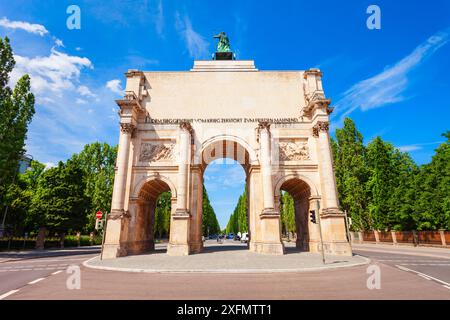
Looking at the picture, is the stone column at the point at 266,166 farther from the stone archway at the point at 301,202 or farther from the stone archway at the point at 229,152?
the stone archway at the point at 229,152

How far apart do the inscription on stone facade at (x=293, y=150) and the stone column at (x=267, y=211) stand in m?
1.80

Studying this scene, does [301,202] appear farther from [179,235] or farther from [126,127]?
[126,127]

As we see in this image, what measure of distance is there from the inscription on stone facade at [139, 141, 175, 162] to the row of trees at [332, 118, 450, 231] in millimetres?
30202

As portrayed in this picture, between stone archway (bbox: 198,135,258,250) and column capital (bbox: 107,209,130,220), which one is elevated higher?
stone archway (bbox: 198,135,258,250)

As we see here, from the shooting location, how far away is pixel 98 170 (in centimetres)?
4378

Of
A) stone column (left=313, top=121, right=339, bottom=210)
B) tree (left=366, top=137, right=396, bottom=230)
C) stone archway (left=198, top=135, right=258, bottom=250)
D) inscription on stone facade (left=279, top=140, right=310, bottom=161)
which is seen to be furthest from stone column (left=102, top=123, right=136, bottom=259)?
tree (left=366, top=137, right=396, bottom=230)

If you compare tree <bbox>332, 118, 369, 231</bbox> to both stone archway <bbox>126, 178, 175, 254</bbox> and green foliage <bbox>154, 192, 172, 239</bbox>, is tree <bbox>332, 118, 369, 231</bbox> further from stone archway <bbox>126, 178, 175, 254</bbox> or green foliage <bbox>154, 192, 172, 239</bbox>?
green foliage <bbox>154, 192, 172, 239</bbox>

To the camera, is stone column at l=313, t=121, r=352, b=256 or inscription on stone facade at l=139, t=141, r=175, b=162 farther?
inscription on stone facade at l=139, t=141, r=175, b=162

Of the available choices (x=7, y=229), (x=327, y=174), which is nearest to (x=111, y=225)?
(x=327, y=174)

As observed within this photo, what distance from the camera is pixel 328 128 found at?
2175 centimetres

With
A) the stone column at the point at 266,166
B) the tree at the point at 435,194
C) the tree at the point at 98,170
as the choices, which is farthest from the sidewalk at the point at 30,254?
the tree at the point at 435,194

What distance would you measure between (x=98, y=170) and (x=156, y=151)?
26.7 meters

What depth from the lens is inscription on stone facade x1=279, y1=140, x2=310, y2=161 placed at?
886 inches
